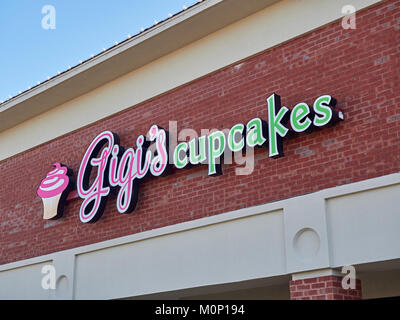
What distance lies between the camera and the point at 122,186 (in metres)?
13.3

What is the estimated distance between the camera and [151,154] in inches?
510

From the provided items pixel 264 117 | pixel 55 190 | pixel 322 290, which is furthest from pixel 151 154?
pixel 322 290

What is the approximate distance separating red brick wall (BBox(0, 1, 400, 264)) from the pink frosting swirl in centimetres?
29

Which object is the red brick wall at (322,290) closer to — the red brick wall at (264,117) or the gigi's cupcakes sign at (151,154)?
the red brick wall at (264,117)

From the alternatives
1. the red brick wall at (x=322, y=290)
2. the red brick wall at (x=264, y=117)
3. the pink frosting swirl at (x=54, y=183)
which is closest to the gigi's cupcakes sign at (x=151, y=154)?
the pink frosting swirl at (x=54, y=183)

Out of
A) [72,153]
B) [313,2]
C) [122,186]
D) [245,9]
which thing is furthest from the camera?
[72,153]

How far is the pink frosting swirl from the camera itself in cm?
1466

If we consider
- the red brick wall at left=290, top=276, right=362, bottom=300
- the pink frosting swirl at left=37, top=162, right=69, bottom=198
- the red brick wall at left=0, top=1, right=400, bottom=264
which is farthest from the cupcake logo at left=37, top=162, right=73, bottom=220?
the red brick wall at left=290, top=276, right=362, bottom=300

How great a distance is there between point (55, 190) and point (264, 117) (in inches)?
221

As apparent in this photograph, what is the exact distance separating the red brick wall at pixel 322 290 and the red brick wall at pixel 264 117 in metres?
1.46

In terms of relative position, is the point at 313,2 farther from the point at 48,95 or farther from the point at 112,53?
the point at 48,95
